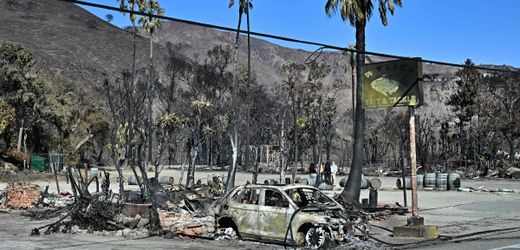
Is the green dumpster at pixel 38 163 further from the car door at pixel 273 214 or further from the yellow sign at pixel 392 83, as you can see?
the car door at pixel 273 214

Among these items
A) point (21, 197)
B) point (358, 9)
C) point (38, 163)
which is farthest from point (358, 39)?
point (38, 163)

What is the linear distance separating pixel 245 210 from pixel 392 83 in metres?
5.89

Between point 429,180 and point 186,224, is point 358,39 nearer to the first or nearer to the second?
point 186,224

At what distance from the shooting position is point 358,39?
22734 millimetres

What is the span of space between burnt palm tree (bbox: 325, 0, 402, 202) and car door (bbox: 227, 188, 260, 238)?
304 inches

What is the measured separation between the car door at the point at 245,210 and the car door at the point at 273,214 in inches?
7.5

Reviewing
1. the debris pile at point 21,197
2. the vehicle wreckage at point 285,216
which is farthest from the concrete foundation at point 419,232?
the debris pile at point 21,197

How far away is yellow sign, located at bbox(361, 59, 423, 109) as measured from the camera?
16.8 m

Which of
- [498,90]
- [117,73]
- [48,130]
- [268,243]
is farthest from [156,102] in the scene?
[268,243]

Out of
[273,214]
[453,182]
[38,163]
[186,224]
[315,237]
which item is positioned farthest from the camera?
[38,163]

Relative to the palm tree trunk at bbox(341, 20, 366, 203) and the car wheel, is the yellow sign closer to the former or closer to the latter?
the palm tree trunk at bbox(341, 20, 366, 203)

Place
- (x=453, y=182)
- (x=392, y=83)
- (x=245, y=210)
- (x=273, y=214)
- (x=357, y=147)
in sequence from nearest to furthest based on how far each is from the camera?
(x=273, y=214), (x=245, y=210), (x=392, y=83), (x=357, y=147), (x=453, y=182)

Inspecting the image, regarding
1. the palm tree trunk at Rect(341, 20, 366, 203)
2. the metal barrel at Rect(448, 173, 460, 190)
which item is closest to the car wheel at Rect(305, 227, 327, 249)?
the palm tree trunk at Rect(341, 20, 366, 203)

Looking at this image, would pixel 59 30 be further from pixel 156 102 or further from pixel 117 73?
pixel 156 102
